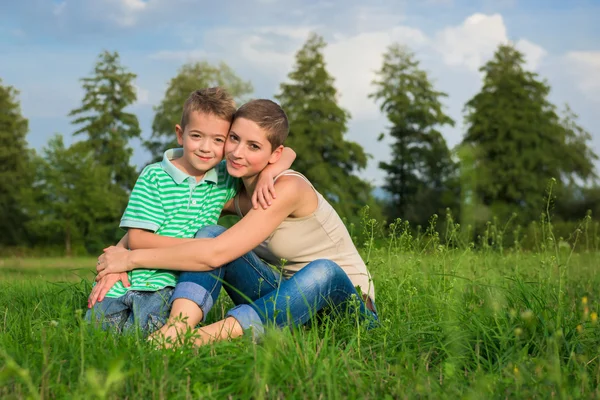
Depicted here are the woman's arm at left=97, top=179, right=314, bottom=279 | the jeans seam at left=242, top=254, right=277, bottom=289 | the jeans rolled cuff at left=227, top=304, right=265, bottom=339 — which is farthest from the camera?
the jeans seam at left=242, top=254, right=277, bottom=289

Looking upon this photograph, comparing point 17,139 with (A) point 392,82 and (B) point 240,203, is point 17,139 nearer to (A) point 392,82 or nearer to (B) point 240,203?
(A) point 392,82

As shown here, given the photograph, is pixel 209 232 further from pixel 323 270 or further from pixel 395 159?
pixel 395 159

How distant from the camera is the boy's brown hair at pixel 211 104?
3.86 metres

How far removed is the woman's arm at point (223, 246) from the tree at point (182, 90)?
27599 mm

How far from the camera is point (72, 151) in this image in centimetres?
2997

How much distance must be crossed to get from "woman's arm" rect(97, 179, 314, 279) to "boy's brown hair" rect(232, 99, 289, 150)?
0.31 metres

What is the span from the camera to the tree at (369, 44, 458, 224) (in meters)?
27.6

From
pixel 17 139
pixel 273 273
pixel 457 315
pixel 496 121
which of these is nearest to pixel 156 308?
pixel 273 273

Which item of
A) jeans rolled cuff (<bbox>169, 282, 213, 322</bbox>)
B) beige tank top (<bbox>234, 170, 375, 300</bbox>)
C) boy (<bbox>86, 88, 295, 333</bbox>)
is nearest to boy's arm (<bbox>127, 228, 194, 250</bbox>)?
boy (<bbox>86, 88, 295, 333</bbox>)

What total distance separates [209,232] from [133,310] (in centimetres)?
63

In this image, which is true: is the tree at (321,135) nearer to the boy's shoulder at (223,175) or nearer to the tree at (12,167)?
the tree at (12,167)

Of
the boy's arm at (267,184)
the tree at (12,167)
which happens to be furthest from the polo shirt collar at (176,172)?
the tree at (12,167)

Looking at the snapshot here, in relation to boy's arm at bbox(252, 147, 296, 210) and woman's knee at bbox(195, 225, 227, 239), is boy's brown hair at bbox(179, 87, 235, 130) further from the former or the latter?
woman's knee at bbox(195, 225, 227, 239)

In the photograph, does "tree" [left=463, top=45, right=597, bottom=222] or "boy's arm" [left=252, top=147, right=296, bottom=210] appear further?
"tree" [left=463, top=45, right=597, bottom=222]
